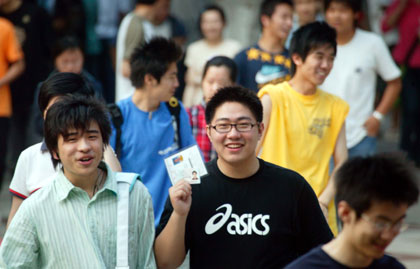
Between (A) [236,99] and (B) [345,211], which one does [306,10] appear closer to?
(A) [236,99]

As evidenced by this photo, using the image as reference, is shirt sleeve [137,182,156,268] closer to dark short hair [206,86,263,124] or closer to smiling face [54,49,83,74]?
dark short hair [206,86,263,124]

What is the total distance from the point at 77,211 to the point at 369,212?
56.6 inches

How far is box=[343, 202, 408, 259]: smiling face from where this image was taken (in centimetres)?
314

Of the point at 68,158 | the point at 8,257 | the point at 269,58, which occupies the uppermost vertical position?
the point at 269,58

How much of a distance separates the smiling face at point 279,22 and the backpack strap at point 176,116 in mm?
2239

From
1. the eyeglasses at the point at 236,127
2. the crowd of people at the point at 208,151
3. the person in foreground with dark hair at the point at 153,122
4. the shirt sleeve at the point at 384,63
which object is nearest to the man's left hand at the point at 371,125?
the crowd of people at the point at 208,151

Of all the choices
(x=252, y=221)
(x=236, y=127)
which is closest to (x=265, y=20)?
(x=236, y=127)

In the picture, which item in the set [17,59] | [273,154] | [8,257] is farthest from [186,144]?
[17,59]

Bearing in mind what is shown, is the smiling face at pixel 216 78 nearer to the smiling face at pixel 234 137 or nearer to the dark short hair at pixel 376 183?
the smiling face at pixel 234 137

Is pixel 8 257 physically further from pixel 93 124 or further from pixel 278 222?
pixel 278 222

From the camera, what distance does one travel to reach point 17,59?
361 inches

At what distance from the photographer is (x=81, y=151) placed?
13.2ft

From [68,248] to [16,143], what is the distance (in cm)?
627

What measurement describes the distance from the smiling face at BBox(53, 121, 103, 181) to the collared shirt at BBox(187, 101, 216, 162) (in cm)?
273
